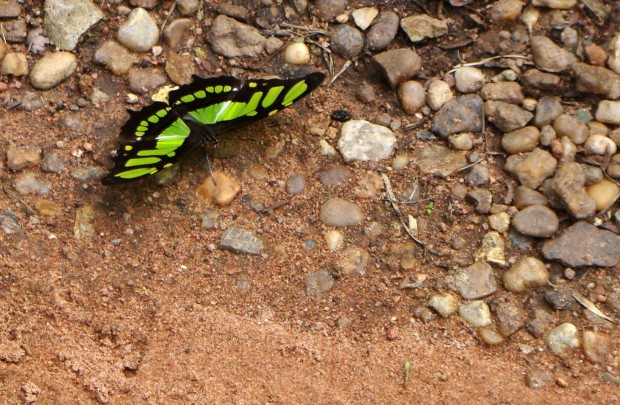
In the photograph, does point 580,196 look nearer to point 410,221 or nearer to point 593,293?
point 593,293

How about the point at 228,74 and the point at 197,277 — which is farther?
the point at 228,74

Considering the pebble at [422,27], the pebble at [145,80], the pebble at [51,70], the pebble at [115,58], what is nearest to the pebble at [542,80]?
the pebble at [422,27]

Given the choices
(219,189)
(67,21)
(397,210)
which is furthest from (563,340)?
(67,21)

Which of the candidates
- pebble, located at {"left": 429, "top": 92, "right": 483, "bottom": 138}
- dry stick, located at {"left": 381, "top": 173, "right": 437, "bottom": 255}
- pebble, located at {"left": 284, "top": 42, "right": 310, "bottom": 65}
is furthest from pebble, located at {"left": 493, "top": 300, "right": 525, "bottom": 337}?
pebble, located at {"left": 284, "top": 42, "right": 310, "bottom": 65}

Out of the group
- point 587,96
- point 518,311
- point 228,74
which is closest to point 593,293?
point 518,311

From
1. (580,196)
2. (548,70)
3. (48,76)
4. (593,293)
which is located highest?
(48,76)

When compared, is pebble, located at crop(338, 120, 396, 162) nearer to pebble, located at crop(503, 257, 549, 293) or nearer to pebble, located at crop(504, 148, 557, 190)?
pebble, located at crop(504, 148, 557, 190)
